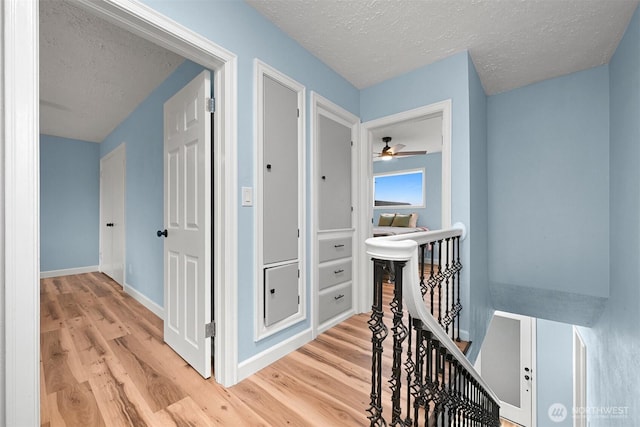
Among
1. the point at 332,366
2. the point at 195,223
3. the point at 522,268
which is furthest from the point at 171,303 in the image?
the point at 522,268

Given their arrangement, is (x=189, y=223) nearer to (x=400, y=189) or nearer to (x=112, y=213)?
(x=112, y=213)

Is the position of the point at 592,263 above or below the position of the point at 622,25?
below

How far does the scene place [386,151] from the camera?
478 cm

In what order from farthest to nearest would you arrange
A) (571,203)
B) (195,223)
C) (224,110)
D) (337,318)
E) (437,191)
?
1. (437,191)
2. (571,203)
3. (337,318)
4. (195,223)
5. (224,110)

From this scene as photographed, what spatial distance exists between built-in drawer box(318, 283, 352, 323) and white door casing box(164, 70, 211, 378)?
102 cm

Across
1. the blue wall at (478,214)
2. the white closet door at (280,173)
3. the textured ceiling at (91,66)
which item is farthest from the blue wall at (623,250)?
the textured ceiling at (91,66)

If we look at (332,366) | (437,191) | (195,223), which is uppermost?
(437,191)

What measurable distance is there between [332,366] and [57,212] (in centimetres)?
554

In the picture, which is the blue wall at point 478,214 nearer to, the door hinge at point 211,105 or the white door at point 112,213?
the door hinge at point 211,105

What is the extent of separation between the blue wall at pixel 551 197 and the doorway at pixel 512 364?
6.91 feet

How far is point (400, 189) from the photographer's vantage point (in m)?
6.85

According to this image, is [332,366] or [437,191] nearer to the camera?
[332,366]

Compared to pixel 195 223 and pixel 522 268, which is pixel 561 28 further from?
pixel 195 223

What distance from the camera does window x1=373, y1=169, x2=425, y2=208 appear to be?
21.3 feet
